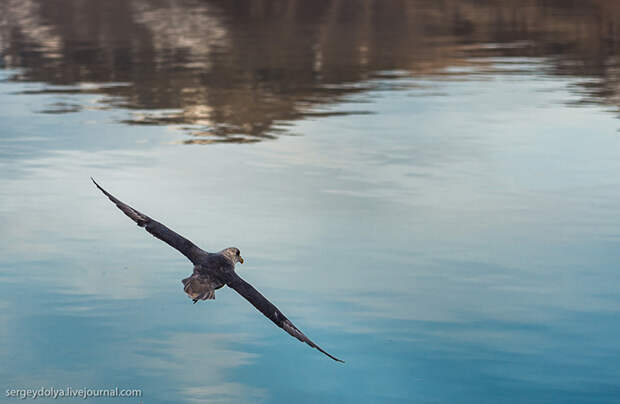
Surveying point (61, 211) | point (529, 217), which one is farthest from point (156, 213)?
point (529, 217)

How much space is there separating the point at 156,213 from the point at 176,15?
71.0 m

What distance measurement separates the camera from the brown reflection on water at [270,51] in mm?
42188

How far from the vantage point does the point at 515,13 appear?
3501 inches

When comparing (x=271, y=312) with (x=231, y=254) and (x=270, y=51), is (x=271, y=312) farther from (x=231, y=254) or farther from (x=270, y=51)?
(x=270, y=51)

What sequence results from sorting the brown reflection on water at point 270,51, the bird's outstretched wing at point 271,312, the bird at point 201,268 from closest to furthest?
the bird's outstretched wing at point 271,312 → the bird at point 201,268 → the brown reflection on water at point 270,51

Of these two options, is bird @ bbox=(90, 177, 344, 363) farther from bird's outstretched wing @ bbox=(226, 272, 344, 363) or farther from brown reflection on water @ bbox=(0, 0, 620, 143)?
brown reflection on water @ bbox=(0, 0, 620, 143)

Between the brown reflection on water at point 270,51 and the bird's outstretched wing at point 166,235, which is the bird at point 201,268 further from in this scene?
the brown reflection on water at point 270,51

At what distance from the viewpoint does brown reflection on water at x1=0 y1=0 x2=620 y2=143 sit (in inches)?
1661

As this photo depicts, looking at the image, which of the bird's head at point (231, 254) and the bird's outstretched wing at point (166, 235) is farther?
the bird's head at point (231, 254)

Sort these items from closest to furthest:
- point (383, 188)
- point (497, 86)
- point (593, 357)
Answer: point (593, 357)
point (383, 188)
point (497, 86)

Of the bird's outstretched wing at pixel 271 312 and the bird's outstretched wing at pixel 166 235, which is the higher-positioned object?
the bird's outstretched wing at pixel 166 235

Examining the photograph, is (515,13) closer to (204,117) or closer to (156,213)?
(204,117)

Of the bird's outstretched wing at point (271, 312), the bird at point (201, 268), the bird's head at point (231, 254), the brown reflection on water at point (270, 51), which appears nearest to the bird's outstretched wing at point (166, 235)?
the bird at point (201, 268)

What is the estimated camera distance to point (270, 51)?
202ft
